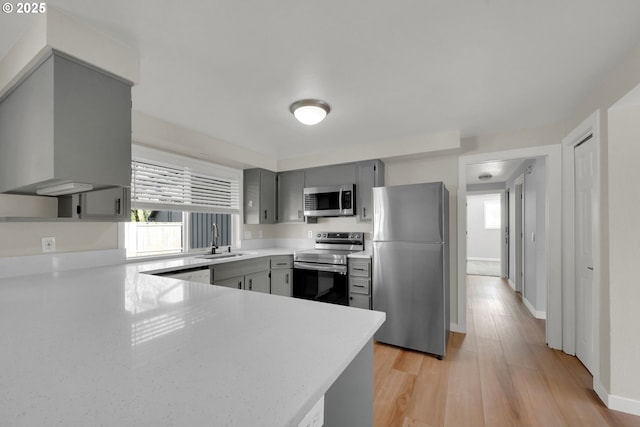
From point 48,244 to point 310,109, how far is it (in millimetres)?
2224

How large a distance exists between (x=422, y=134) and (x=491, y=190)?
402 cm

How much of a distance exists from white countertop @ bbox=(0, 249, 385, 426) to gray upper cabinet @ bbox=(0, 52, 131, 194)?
0.62 meters

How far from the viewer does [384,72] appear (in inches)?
72.6

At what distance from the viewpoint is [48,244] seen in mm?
2023

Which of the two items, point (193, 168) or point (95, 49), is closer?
point (95, 49)

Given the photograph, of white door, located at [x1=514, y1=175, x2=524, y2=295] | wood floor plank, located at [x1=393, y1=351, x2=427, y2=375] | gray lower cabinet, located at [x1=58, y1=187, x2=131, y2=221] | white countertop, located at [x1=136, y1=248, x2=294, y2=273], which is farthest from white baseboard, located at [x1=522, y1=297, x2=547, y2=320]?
gray lower cabinet, located at [x1=58, y1=187, x2=131, y2=221]

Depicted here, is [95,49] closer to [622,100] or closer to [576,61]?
[576,61]

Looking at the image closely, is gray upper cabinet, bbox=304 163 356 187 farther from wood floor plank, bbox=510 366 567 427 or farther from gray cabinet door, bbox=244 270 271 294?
wood floor plank, bbox=510 366 567 427

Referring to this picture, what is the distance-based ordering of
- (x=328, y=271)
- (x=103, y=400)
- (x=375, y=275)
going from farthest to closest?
(x=328, y=271) < (x=375, y=275) < (x=103, y=400)

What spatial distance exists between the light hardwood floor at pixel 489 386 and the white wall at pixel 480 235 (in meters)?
5.87

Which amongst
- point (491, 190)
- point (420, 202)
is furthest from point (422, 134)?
point (491, 190)

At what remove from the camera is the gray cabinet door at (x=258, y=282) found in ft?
10.4

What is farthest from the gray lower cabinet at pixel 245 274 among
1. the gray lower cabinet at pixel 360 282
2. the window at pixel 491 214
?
the window at pixel 491 214

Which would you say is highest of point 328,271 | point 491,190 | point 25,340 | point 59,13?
point 59,13
